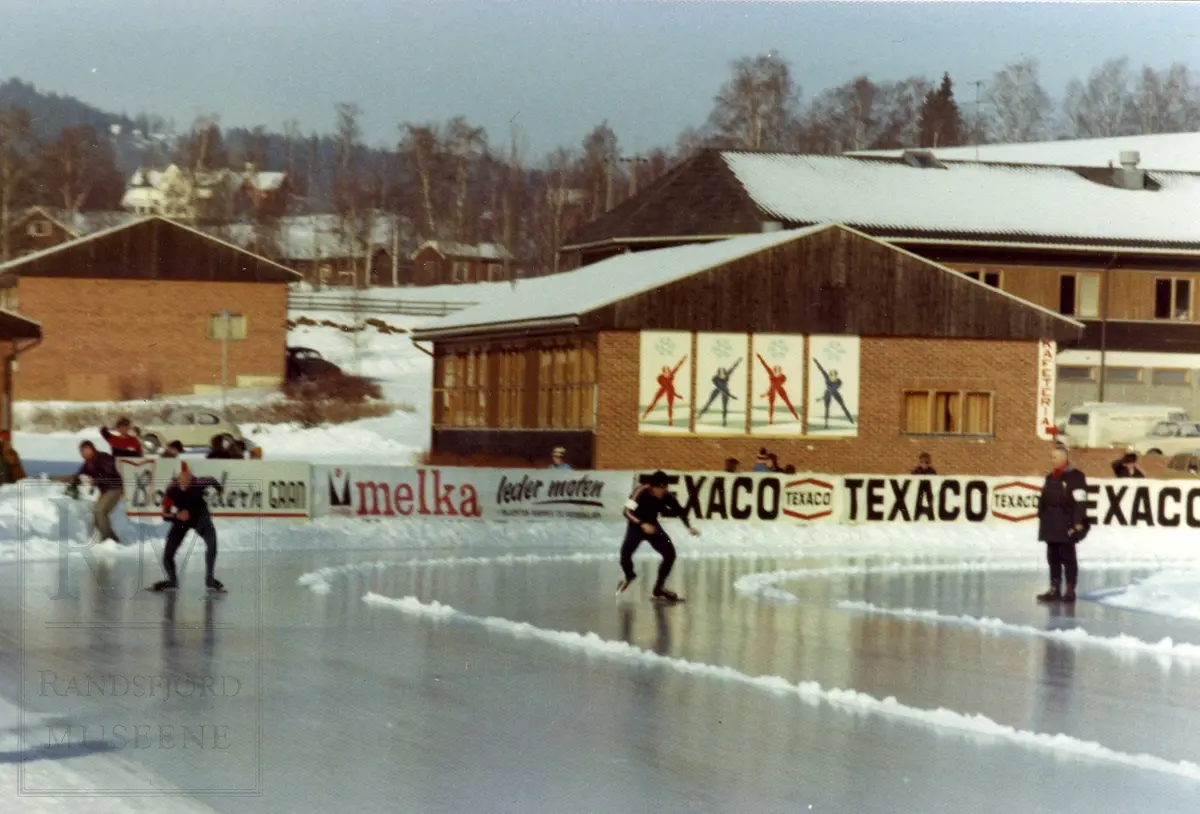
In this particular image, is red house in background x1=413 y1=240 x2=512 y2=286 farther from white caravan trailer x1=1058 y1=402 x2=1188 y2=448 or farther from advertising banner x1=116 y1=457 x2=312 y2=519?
advertising banner x1=116 y1=457 x2=312 y2=519

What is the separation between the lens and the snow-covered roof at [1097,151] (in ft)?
212

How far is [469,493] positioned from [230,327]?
20249 millimetres

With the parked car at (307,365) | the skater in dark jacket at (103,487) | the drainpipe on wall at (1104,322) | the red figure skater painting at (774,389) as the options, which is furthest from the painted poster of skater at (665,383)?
the drainpipe on wall at (1104,322)

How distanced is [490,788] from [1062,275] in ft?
154

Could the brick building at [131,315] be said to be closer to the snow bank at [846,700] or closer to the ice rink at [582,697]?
the ice rink at [582,697]

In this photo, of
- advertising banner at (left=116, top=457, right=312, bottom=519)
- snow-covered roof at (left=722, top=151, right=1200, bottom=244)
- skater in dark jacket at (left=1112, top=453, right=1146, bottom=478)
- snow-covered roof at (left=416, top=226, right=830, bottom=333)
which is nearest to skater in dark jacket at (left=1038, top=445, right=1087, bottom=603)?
advertising banner at (left=116, top=457, right=312, bottom=519)

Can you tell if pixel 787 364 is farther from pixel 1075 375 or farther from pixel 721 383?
pixel 1075 375

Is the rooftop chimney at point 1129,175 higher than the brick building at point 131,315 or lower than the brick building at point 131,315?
higher

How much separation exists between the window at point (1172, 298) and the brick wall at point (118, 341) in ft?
91.5

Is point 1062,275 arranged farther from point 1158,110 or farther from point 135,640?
point 135,640

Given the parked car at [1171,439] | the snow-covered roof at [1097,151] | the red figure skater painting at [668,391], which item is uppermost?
the snow-covered roof at [1097,151]

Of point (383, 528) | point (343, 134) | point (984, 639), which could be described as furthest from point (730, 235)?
point (984, 639)

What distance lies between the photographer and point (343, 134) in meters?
61.5

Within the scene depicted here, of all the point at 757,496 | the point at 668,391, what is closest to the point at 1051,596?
the point at 757,496
